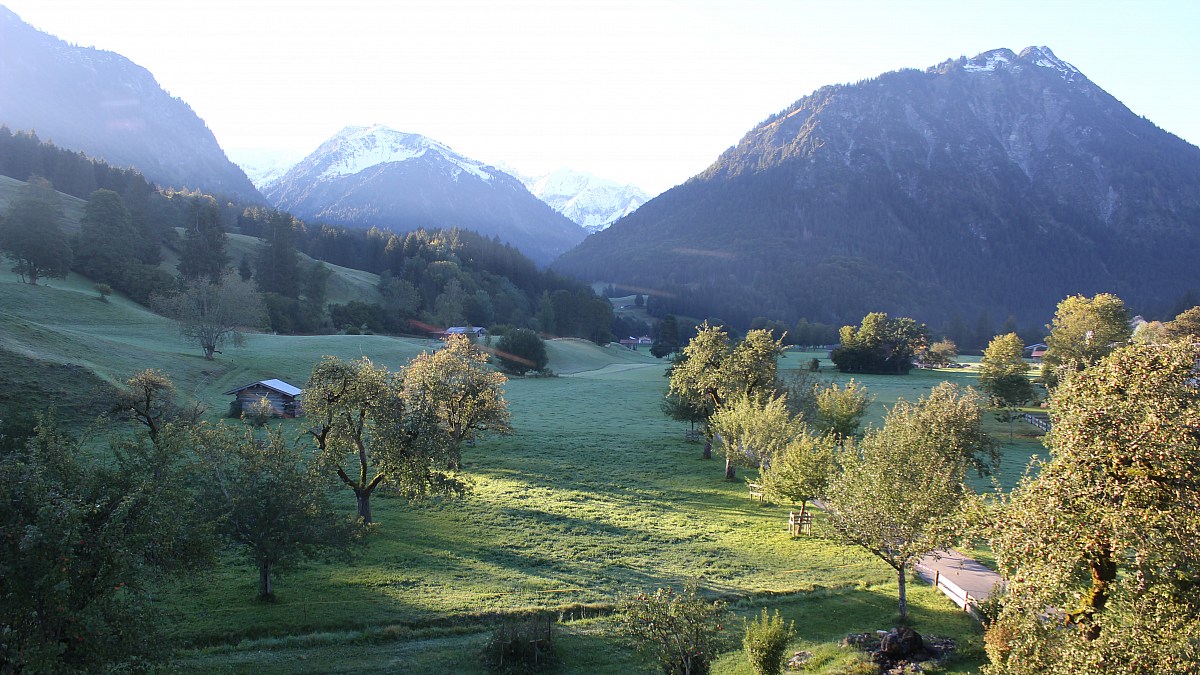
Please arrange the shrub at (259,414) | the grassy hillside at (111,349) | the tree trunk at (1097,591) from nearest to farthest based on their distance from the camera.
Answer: the tree trunk at (1097,591) → the grassy hillside at (111,349) → the shrub at (259,414)

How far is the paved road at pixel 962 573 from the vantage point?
73.4ft

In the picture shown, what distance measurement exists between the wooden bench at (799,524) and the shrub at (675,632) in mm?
18123

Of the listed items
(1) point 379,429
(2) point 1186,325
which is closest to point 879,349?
(2) point 1186,325

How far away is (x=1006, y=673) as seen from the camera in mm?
12109

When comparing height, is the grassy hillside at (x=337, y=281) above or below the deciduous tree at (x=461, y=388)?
above

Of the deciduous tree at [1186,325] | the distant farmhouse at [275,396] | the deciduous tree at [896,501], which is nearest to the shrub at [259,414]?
Answer: the distant farmhouse at [275,396]

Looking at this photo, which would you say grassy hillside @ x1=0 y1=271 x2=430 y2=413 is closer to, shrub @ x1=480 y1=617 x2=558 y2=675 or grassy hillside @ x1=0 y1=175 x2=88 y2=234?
grassy hillside @ x1=0 y1=175 x2=88 y2=234

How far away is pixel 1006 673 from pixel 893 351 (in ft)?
351

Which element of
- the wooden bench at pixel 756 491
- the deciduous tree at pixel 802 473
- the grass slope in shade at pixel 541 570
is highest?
the deciduous tree at pixel 802 473

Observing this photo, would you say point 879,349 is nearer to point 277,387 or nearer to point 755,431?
point 755,431

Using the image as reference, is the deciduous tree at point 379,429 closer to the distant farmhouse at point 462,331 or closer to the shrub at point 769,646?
the shrub at point 769,646

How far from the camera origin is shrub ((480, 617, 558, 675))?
17.4m

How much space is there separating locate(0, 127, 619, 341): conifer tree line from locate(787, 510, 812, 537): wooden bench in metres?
75.6

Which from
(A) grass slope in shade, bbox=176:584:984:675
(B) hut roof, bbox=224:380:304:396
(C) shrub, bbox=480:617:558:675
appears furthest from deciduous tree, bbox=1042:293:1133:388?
(B) hut roof, bbox=224:380:304:396
